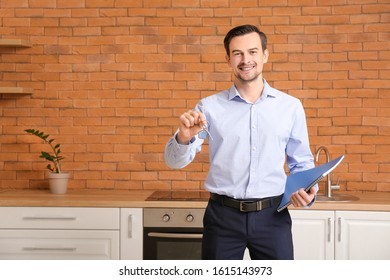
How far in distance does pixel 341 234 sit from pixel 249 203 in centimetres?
130

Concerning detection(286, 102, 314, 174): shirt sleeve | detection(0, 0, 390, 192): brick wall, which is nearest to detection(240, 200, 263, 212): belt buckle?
detection(286, 102, 314, 174): shirt sleeve

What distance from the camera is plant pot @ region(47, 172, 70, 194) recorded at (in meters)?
3.71

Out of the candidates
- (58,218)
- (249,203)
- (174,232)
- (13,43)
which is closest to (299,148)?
(249,203)

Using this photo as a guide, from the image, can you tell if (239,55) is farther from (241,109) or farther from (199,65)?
(199,65)

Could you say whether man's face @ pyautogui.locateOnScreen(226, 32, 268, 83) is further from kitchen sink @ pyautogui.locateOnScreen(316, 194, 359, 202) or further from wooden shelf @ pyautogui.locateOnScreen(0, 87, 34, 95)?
wooden shelf @ pyautogui.locateOnScreen(0, 87, 34, 95)

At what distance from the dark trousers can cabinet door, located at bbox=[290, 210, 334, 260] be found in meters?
1.11

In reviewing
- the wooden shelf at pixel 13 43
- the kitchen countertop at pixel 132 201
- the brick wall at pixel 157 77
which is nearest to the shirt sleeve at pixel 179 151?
the kitchen countertop at pixel 132 201

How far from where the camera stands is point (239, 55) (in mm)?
2182

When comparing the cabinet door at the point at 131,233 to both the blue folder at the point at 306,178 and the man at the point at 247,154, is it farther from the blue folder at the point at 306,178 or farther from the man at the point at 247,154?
the blue folder at the point at 306,178

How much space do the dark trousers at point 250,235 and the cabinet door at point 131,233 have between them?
1202 millimetres

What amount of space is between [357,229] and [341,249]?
155 millimetres

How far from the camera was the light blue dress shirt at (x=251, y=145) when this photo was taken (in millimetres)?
2232

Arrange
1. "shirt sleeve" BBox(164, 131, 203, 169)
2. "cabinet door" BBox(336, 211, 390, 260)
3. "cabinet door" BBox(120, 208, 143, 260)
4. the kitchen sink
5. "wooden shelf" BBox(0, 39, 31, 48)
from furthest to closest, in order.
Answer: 1. "wooden shelf" BBox(0, 39, 31, 48)
2. the kitchen sink
3. "cabinet door" BBox(120, 208, 143, 260)
4. "cabinet door" BBox(336, 211, 390, 260)
5. "shirt sleeve" BBox(164, 131, 203, 169)
